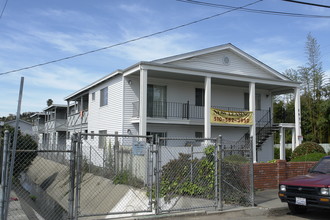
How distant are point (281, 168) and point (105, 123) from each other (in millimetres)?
11547

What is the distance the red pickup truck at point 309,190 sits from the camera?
746 cm

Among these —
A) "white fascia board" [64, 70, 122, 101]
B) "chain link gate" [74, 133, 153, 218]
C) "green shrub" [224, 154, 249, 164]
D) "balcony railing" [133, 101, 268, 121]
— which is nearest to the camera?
"green shrub" [224, 154, 249, 164]

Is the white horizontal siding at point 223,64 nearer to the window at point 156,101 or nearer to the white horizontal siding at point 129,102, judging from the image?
the window at point 156,101

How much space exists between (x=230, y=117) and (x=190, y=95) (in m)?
3.01

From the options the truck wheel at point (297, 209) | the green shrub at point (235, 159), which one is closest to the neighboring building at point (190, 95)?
the green shrub at point (235, 159)

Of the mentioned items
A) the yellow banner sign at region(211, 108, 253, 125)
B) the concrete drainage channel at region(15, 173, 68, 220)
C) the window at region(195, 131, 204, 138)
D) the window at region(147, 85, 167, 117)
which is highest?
the window at region(147, 85, 167, 117)

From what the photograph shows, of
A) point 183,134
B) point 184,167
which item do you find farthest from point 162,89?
point 184,167

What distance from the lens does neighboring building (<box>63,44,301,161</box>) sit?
1833 centimetres

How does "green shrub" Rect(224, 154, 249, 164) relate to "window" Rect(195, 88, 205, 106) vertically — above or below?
below

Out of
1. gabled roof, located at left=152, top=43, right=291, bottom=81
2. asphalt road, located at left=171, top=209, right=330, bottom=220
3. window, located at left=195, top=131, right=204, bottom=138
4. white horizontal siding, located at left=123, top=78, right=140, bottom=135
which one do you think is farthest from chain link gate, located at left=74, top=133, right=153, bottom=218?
window, located at left=195, top=131, right=204, bottom=138

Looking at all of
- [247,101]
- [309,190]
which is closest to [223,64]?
[247,101]

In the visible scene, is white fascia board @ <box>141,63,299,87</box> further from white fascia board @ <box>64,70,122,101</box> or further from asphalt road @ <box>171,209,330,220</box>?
asphalt road @ <box>171,209,330,220</box>

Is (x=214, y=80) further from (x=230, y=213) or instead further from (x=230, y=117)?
(x=230, y=213)

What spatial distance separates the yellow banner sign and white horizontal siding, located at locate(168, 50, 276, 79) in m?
2.73
